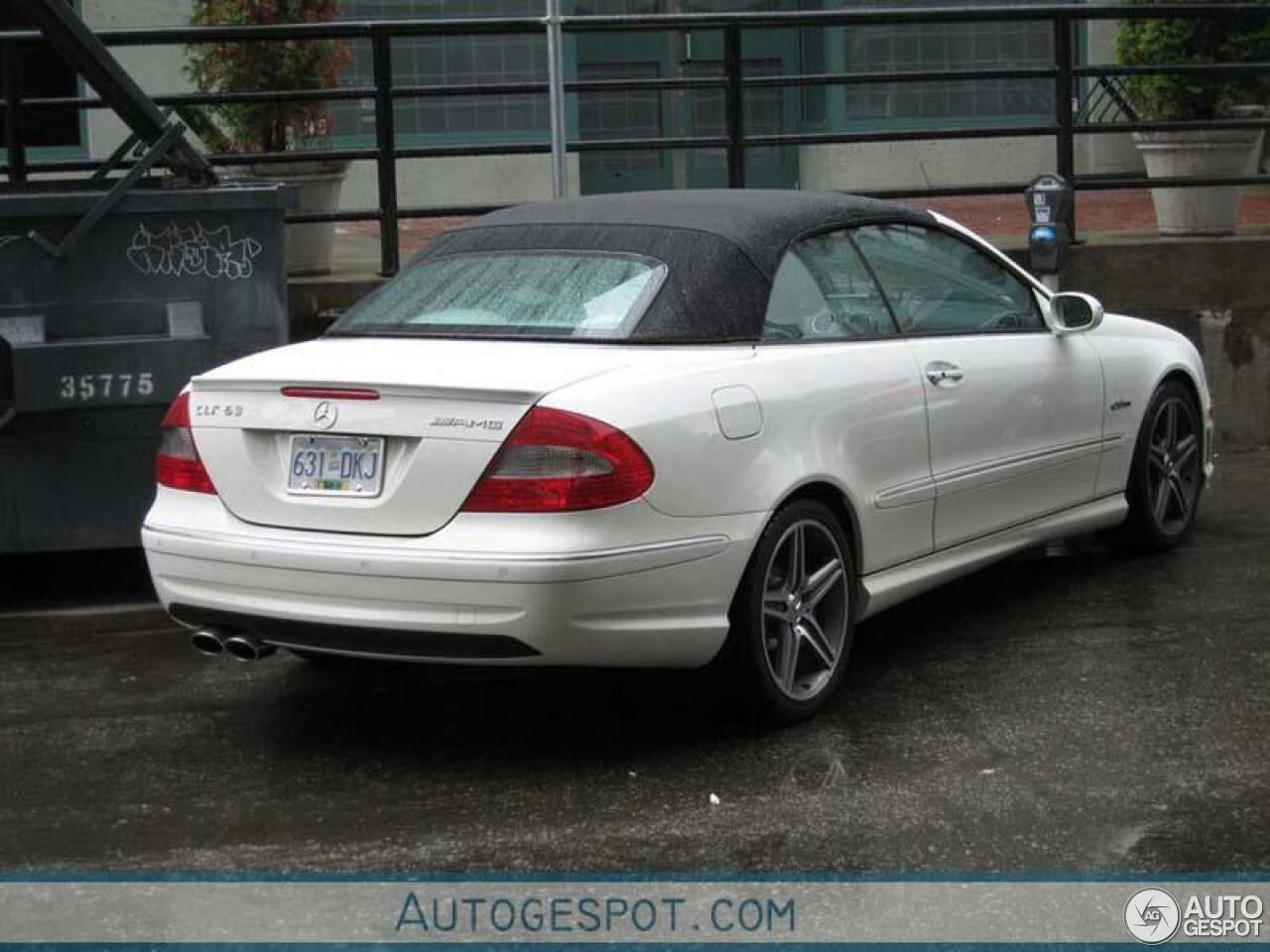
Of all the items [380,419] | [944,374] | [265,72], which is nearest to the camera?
[380,419]

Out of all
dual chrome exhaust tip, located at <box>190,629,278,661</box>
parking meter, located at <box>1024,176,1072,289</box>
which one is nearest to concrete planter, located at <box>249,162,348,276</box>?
parking meter, located at <box>1024,176,1072,289</box>

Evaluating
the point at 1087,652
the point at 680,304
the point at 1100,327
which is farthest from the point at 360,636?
the point at 1100,327

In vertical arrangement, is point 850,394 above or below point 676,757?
above

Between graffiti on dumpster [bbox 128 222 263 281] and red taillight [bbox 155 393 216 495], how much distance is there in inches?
75.8

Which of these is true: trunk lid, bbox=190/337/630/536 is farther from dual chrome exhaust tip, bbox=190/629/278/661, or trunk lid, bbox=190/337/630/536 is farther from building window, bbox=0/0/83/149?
building window, bbox=0/0/83/149

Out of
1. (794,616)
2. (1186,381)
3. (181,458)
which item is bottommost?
(794,616)

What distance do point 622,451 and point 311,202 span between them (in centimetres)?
607

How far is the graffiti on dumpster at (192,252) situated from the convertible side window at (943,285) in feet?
8.30

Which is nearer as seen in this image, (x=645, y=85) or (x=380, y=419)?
(x=380, y=419)

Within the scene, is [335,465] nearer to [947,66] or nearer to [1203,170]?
[1203,170]

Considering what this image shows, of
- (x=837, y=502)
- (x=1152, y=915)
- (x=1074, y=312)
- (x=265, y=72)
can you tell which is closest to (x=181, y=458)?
(x=837, y=502)

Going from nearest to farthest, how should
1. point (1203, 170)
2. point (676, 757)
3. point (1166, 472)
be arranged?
point (676, 757), point (1166, 472), point (1203, 170)

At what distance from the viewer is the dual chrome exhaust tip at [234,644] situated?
19.1ft

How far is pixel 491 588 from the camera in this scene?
17.6 ft
